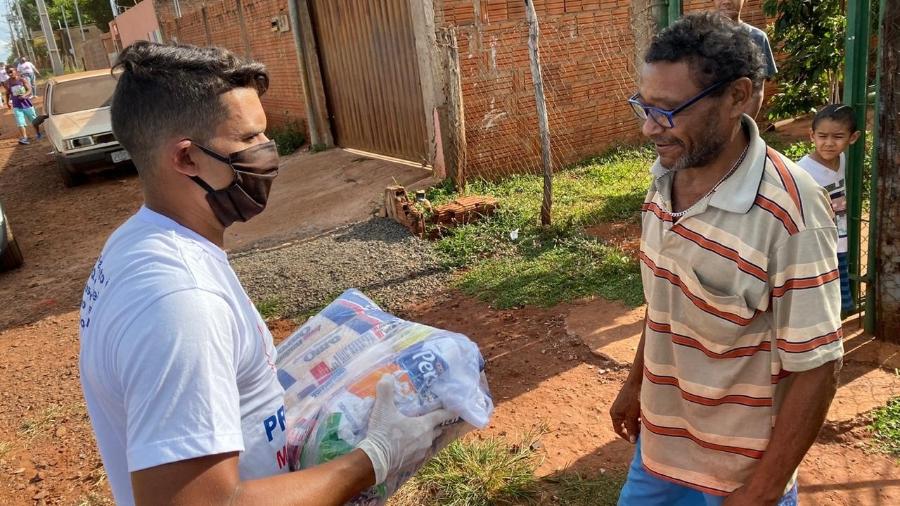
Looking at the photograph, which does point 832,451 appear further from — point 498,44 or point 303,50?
point 303,50

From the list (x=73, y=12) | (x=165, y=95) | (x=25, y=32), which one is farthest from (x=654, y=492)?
(x=25, y=32)

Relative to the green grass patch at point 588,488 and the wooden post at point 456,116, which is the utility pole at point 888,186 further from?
the wooden post at point 456,116

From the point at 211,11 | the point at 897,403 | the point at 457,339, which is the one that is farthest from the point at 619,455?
the point at 211,11

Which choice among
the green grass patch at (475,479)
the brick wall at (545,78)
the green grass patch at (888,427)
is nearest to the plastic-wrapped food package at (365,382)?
the green grass patch at (475,479)

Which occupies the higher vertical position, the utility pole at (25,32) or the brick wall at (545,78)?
the utility pole at (25,32)

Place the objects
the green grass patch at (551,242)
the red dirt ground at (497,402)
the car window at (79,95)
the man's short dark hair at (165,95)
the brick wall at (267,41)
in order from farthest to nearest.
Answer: the car window at (79,95) → the brick wall at (267,41) → the green grass patch at (551,242) → the red dirt ground at (497,402) → the man's short dark hair at (165,95)

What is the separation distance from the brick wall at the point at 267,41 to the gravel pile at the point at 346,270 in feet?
13.5

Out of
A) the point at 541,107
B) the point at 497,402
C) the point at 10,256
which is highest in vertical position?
the point at 541,107

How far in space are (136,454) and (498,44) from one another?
718cm

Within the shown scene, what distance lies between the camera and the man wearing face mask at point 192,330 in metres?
1.10

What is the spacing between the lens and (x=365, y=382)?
1.59 meters

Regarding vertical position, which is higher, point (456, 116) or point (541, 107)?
point (541, 107)

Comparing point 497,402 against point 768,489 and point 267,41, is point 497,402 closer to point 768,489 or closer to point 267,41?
point 768,489

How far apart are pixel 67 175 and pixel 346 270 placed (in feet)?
27.1
